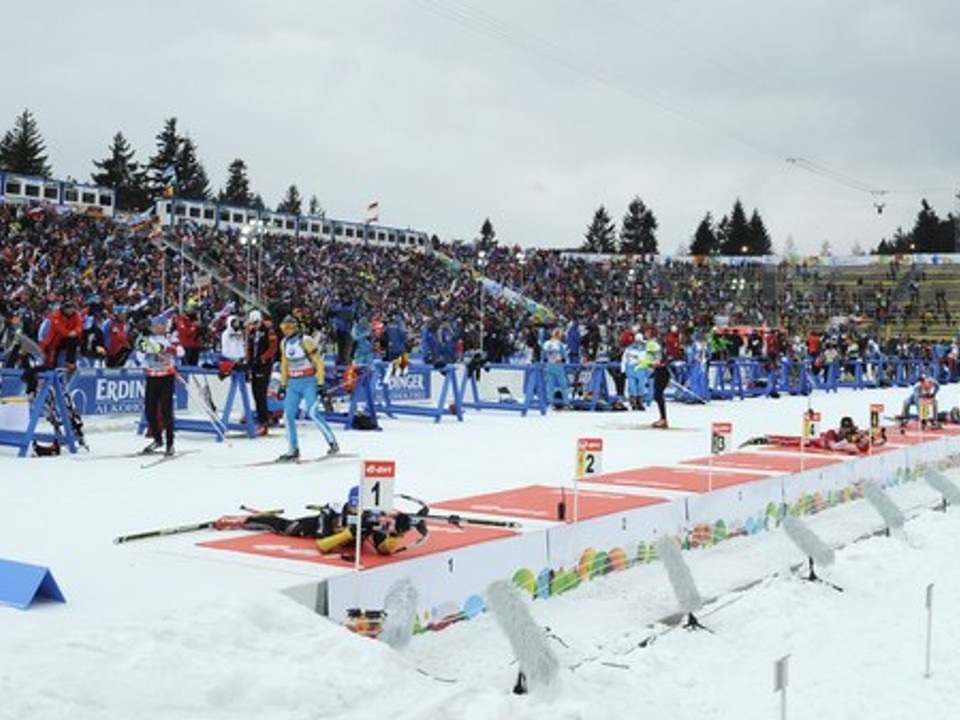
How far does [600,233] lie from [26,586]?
12245 cm

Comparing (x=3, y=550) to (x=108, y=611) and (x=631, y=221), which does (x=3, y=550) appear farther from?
(x=631, y=221)

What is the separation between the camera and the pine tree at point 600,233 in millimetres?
124250

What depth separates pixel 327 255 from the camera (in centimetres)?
4544

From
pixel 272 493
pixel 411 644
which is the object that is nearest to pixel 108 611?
pixel 411 644

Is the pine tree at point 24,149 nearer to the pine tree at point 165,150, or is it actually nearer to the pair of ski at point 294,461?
the pine tree at point 165,150

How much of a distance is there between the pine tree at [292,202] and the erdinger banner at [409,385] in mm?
103760

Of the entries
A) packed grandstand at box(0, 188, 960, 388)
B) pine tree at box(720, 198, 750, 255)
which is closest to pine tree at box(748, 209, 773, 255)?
pine tree at box(720, 198, 750, 255)

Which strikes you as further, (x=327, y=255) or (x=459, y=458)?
(x=327, y=255)

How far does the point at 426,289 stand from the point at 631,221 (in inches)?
3067

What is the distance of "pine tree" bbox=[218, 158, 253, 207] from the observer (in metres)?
105

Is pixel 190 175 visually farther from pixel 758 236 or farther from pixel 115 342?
pixel 115 342

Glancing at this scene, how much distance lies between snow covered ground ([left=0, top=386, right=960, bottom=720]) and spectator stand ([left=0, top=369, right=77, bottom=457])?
791 mm

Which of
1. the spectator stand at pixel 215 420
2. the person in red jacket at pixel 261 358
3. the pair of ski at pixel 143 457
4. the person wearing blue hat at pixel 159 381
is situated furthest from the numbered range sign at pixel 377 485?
the person in red jacket at pixel 261 358

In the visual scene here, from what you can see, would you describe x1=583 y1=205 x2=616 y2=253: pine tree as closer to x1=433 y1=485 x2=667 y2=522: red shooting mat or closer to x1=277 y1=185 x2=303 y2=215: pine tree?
x1=277 y1=185 x2=303 y2=215: pine tree
